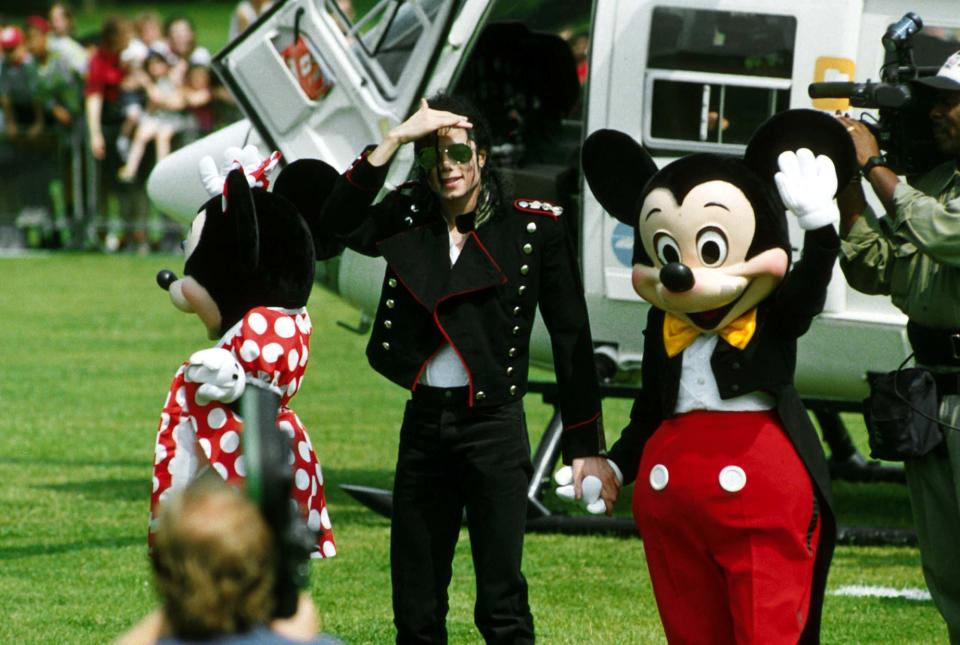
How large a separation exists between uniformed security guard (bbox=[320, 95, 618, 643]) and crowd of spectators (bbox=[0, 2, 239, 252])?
42.3 feet

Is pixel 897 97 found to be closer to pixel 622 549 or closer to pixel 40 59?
pixel 622 549

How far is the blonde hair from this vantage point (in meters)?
2.78

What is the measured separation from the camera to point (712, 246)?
444 cm

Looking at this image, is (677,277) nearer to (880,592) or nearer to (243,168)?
(243,168)

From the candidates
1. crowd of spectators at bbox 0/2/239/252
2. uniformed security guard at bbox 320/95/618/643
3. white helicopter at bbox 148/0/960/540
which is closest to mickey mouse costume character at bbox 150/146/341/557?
uniformed security guard at bbox 320/95/618/643

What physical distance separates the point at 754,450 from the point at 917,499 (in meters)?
0.78

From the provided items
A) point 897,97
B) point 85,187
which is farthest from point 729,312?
point 85,187

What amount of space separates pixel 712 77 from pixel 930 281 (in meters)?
2.32

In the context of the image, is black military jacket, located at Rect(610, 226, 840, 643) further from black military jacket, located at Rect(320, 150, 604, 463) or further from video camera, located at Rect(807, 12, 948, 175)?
video camera, located at Rect(807, 12, 948, 175)

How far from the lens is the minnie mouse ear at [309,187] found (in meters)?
5.15

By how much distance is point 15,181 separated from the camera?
18500 mm

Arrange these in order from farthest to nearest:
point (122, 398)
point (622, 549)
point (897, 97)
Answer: point (122, 398)
point (622, 549)
point (897, 97)

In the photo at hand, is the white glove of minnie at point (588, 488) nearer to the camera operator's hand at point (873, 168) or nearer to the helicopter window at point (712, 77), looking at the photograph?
the camera operator's hand at point (873, 168)

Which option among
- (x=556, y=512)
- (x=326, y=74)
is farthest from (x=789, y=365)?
(x=326, y=74)
